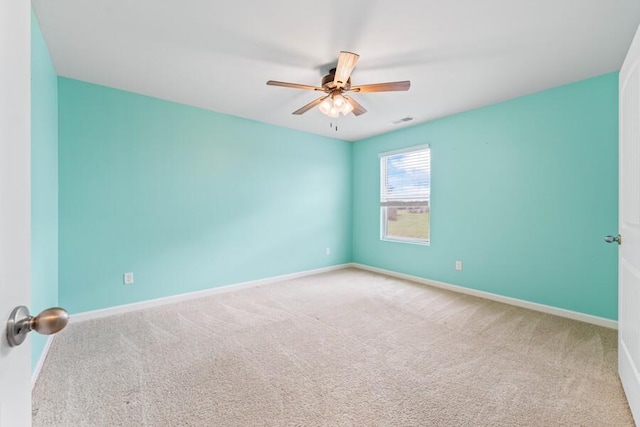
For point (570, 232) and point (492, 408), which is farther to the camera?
point (570, 232)

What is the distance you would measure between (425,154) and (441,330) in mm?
2594

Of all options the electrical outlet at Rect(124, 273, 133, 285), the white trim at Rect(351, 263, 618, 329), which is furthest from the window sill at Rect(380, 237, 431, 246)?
the electrical outlet at Rect(124, 273, 133, 285)

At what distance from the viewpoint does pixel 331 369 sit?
2.00 m

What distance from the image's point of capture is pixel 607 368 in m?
2.00

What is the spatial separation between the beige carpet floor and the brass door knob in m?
1.32

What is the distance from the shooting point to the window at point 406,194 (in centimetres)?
427

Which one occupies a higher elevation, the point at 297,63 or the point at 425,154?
the point at 297,63

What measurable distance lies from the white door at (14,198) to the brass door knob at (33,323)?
16 mm

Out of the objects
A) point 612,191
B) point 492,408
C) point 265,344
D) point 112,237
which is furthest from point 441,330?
point 112,237

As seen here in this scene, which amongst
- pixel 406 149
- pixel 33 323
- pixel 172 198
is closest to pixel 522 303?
pixel 406 149

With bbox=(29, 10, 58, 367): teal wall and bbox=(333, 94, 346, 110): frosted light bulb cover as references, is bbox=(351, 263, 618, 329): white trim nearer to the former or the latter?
bbox=(333, 94, 346, 110): frosted light bulb cover

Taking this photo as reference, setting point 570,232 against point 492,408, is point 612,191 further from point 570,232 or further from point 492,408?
point 492,408

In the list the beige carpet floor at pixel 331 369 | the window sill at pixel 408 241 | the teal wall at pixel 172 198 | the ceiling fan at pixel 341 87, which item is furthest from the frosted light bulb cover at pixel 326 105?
the window sill at pixel 408 241

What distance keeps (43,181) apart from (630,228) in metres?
3.97
